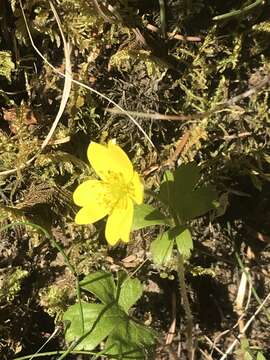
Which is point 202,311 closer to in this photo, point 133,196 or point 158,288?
point 158,288

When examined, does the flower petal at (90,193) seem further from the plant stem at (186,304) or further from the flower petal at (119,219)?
the plant stem at (186,304)

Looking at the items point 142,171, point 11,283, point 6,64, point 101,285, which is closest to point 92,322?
point 101,285

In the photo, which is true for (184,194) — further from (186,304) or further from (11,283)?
(11,283)

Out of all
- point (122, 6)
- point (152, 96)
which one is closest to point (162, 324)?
point (152, 96)

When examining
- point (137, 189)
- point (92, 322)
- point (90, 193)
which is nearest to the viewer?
point (137, 189)

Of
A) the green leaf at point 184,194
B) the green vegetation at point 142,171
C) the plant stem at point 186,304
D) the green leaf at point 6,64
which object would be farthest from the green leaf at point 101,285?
the green leaf at point 6,64

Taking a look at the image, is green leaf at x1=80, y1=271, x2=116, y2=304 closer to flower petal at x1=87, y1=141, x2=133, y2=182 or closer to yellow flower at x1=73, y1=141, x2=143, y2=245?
yellow flower at x1=73, y1=141, x2=143, y2=245

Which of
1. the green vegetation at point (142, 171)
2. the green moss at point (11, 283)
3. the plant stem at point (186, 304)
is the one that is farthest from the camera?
the green moss at point (11, 283)
